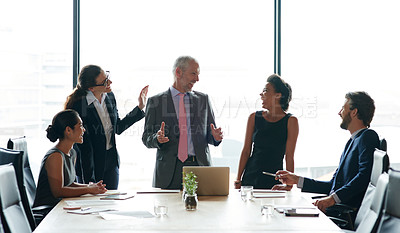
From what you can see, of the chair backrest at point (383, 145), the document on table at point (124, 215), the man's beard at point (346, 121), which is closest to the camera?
the document on table at point (124, 215)

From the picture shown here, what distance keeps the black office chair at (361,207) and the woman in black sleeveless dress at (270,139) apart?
773 mm

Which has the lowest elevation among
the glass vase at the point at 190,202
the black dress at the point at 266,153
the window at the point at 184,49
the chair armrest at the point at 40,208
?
the chair armrest at the point at 40,208

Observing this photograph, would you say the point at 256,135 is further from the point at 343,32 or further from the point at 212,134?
the point at 343,32

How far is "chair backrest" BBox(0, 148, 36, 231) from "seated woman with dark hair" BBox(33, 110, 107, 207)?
0.28 m

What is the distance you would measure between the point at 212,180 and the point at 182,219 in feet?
2.41

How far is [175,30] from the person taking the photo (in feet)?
17.7

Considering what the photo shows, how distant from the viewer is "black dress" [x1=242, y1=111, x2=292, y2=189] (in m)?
4.06

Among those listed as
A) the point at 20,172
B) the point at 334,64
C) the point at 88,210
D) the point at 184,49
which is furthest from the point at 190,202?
the point at 334,64

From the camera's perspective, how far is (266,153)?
4082 mm

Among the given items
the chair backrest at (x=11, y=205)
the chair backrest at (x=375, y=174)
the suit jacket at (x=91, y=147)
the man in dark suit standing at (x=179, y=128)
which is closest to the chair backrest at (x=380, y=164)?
the chair backrest at (x=375, y=174)

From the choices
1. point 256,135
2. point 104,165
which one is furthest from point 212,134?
point 104,165

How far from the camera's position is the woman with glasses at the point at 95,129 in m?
4.20

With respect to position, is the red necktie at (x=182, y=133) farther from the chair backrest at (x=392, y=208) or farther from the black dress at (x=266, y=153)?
the chair backrest at (x=392, y=208)

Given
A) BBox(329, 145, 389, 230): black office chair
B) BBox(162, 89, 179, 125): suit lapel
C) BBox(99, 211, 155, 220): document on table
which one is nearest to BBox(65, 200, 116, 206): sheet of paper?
BBox(99, 211, 155, 220): document on table
